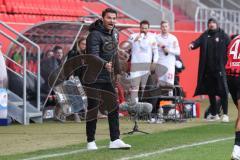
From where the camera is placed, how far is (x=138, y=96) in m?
17.1

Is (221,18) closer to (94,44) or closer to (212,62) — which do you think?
(212,62)

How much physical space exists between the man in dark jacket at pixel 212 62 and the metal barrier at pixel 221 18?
32.6ft

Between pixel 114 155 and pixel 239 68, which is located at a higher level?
pixel 239 68

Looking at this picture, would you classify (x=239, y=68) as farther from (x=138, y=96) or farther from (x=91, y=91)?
(x=138, y=96)

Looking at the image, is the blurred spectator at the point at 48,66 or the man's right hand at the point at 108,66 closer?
the man's right hand at the point at 108,66

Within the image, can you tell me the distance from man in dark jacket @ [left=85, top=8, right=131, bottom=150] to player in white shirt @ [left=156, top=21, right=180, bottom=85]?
656 centimetres

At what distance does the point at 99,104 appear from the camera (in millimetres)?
12133

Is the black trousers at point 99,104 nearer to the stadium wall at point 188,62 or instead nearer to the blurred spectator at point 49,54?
the blurred spectator at point 49,54

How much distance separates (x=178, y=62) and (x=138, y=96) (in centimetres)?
329

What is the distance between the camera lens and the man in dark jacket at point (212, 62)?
60.3 ft

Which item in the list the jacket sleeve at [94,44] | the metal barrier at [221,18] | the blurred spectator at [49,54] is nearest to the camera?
the jacket sleeve at [94,44]

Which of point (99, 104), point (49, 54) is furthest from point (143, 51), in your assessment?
point (99, 104)

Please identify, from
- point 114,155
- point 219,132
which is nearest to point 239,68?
point 114,155

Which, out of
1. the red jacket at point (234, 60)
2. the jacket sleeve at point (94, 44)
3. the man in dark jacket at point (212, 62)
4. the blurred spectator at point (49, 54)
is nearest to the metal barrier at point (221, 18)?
the blurred spectator at point (49, 54)
